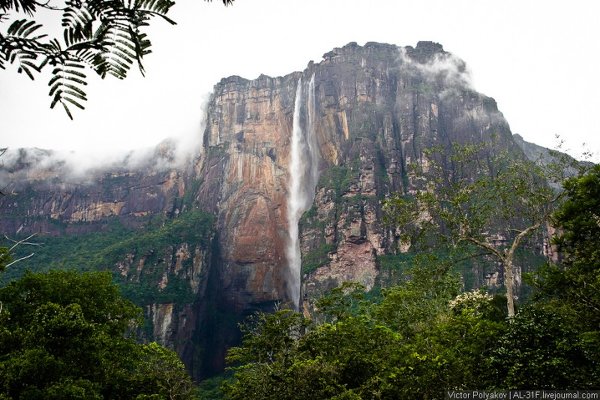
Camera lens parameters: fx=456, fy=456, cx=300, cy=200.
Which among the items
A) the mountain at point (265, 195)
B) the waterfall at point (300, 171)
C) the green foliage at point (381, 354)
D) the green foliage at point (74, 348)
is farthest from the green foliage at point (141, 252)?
the green foliage at point (381, 354)

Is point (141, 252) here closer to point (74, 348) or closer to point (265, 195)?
point (265, 195)

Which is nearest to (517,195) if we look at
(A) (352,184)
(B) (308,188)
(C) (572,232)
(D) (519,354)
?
(C) (572,232)

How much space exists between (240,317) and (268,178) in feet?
82.1

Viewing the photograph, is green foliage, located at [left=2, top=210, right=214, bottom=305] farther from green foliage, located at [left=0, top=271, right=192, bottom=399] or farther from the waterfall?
green foliage, located at [left=0, top=271, right=192, bottom=399]

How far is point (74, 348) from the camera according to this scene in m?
14.3

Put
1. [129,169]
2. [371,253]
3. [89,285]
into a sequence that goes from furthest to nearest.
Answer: [129,169] < [371,253] < [89,285]

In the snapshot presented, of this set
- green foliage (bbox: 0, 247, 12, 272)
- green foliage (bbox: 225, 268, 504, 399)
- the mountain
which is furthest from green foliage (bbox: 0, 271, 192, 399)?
the mountain

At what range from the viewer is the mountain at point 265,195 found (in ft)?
232

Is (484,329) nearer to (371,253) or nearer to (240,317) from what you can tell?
(371,253)

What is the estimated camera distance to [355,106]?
85438 mm

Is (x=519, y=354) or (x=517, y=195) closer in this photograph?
(x=519, y=354)

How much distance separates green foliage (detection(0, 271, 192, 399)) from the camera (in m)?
12.6

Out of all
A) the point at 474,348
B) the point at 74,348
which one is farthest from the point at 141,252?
the point at 474,348

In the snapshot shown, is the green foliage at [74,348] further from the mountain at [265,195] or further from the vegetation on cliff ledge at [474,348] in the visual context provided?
the mountain at [265,195]
